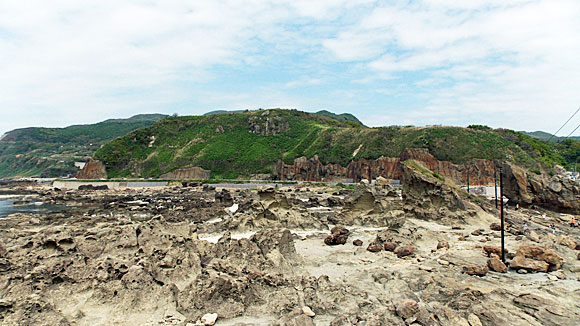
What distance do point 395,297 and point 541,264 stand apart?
7.14 m

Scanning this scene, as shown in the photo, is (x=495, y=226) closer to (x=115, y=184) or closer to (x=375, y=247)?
(x=375, y=247)


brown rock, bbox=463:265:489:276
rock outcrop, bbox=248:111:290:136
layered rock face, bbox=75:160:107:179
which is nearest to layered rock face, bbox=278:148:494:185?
rock outcrop, bbox=248:111:290:136

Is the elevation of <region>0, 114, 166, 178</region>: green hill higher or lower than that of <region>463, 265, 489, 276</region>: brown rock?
higher

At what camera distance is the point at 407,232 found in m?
22.4

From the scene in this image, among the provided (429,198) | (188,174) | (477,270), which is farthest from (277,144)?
(477,270)

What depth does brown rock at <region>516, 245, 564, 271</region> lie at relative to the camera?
1507cm

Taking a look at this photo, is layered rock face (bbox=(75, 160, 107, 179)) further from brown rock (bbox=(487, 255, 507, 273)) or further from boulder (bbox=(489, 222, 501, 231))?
brown rock (bbox=(487, 255, 507, 273))

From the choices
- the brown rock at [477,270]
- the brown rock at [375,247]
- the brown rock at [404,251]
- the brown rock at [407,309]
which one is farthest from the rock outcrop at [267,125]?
the brown rock at [407,309]

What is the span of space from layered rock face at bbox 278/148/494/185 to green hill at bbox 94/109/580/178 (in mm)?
1488

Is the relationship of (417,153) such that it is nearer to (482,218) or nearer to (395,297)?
(482,218)

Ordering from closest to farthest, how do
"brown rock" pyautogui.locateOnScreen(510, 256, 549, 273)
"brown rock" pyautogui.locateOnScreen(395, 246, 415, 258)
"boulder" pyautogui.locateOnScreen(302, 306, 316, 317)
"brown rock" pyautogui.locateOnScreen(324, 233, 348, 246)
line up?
"boulder" pyautogui.locateOnScreen(302, 306, 316, 317), "brown rock" pyautogui.locateOnScreen(510, 256, 549, 273), "brown rock" pyautogui.locateOnScreen(395, 246, 415, 258), "brown rock" pyautogui.locateOnScreen(324, 233, 348, 246)

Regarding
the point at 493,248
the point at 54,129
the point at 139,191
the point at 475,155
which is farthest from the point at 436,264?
the point at 54,129

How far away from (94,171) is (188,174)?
23061mm

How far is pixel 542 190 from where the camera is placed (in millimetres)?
36969
